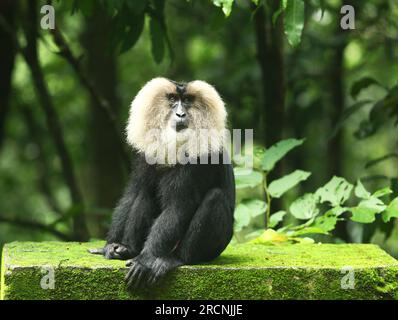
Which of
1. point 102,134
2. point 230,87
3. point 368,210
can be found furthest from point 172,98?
point 102,134

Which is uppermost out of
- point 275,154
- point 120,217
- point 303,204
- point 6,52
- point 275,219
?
point 6,52

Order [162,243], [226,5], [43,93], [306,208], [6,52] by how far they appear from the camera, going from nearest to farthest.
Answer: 1. [226,5]
2. [162,243]
3. [306,208]
4. [6,52]
5. [43,93]

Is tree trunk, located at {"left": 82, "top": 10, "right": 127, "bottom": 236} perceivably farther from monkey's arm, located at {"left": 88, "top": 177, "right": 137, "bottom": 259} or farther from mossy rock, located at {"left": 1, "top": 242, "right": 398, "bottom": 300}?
mossy rock, located at {"left": 1, "top": 242, "right": 398, "bottom": 300}

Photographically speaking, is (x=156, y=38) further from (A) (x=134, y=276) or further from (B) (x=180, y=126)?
(A) (x=134, y=276)

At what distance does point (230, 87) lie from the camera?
23.2 ft

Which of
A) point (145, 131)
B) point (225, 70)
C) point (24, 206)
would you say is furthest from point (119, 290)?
point (24, 206)

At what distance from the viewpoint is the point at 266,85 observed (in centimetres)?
586

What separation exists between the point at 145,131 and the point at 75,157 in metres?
6.84

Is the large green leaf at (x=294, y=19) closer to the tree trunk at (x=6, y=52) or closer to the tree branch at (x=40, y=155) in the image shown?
the tree trunk at (x=6, y=52)

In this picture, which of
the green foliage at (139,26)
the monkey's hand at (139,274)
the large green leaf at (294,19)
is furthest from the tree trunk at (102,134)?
the large green leaf at (294,19)

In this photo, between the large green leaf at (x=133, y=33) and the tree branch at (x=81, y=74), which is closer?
the large green leaf at (x=133, y=33)

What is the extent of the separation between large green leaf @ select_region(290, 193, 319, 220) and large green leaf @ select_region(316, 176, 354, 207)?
74 millimetres

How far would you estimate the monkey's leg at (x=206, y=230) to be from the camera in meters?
3.84

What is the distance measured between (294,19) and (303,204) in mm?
1621
